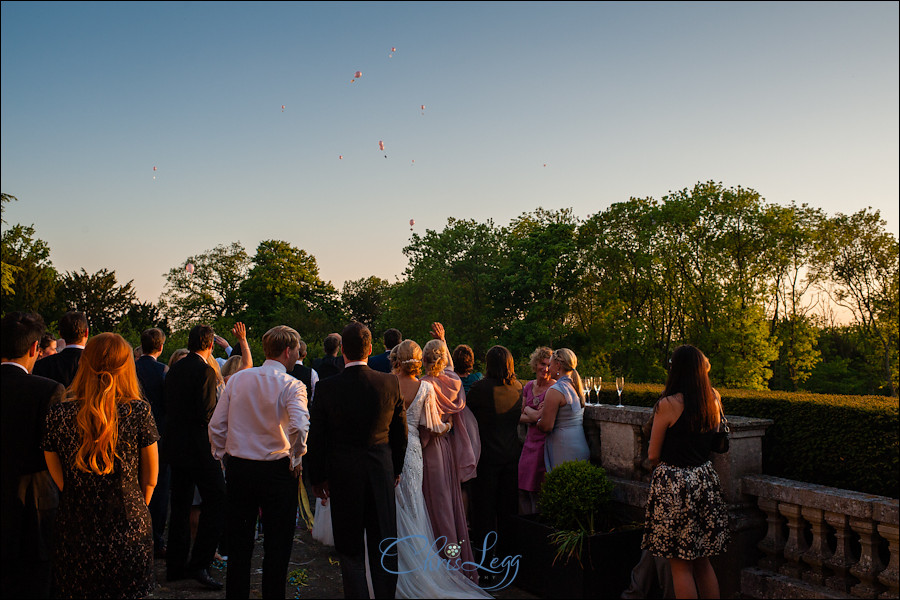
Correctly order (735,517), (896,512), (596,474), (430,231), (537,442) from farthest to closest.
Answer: (430,231) < (537,442) < (596,474) < (735,517) < (896,512)

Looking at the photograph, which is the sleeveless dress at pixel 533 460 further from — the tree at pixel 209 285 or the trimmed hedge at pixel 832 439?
the tree at pixel 209 285

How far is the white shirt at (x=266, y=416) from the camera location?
5117 millimetres

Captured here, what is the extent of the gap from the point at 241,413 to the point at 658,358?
107 feet

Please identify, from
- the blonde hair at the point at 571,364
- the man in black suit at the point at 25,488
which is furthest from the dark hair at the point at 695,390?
the man in black suit at the point at 25,488

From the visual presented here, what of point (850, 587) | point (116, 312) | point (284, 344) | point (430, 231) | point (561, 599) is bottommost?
point (561, 599)

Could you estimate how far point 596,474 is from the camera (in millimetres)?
5828

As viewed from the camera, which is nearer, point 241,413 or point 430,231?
point 241,413

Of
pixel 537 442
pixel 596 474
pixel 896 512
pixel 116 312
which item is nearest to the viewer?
pixel 896 512

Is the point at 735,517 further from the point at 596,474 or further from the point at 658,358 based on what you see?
the point at 658,358

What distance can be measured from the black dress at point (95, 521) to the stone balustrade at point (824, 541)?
4376mm

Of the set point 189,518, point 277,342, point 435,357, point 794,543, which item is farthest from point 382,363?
point 794,543

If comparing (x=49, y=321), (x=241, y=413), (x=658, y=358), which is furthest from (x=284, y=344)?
(x=49, y=321)

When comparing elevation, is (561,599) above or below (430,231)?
below

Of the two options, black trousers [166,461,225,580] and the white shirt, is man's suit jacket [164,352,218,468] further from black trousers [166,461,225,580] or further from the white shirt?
the white shirt
